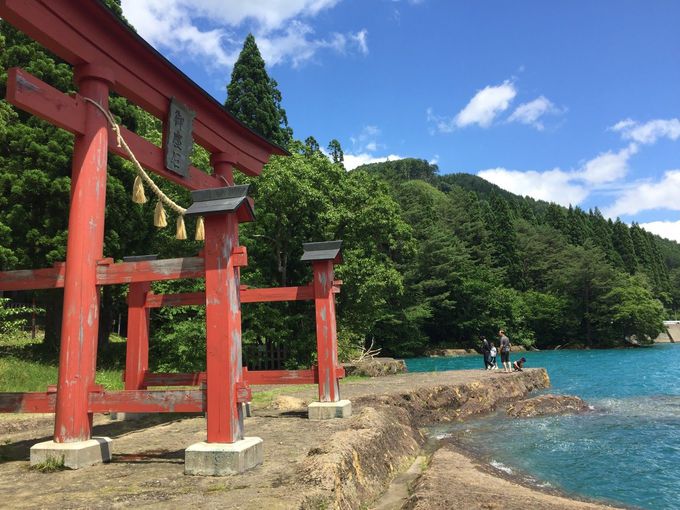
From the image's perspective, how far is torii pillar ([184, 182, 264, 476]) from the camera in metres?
4.46

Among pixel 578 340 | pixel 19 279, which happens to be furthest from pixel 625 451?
pixel 578 340

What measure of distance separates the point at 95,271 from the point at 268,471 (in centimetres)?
275

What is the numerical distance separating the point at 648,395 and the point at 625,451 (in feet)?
27.7

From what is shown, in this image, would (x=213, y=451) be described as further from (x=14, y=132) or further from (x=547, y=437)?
(x=14, y=132)

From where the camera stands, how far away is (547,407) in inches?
496

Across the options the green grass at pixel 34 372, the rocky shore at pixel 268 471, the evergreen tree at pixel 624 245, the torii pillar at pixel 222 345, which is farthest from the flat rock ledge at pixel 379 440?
the evergreen tree at pixel 624 245

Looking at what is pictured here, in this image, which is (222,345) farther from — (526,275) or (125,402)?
(526,275)

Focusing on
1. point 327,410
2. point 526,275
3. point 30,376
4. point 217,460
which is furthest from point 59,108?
point 526,275

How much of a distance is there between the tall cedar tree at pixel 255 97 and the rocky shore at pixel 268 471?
24843 mm

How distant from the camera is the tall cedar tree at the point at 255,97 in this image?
1225 inches

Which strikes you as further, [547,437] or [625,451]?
[547,437]

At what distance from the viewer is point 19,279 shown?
570 centimetres

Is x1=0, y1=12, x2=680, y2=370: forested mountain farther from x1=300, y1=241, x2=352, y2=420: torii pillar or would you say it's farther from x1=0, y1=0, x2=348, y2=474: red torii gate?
x1=0, y1=0, x2=348, y2=474: red torii gate

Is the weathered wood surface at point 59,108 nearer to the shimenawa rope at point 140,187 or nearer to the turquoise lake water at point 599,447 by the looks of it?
the shimenawa rope at point 140,187
